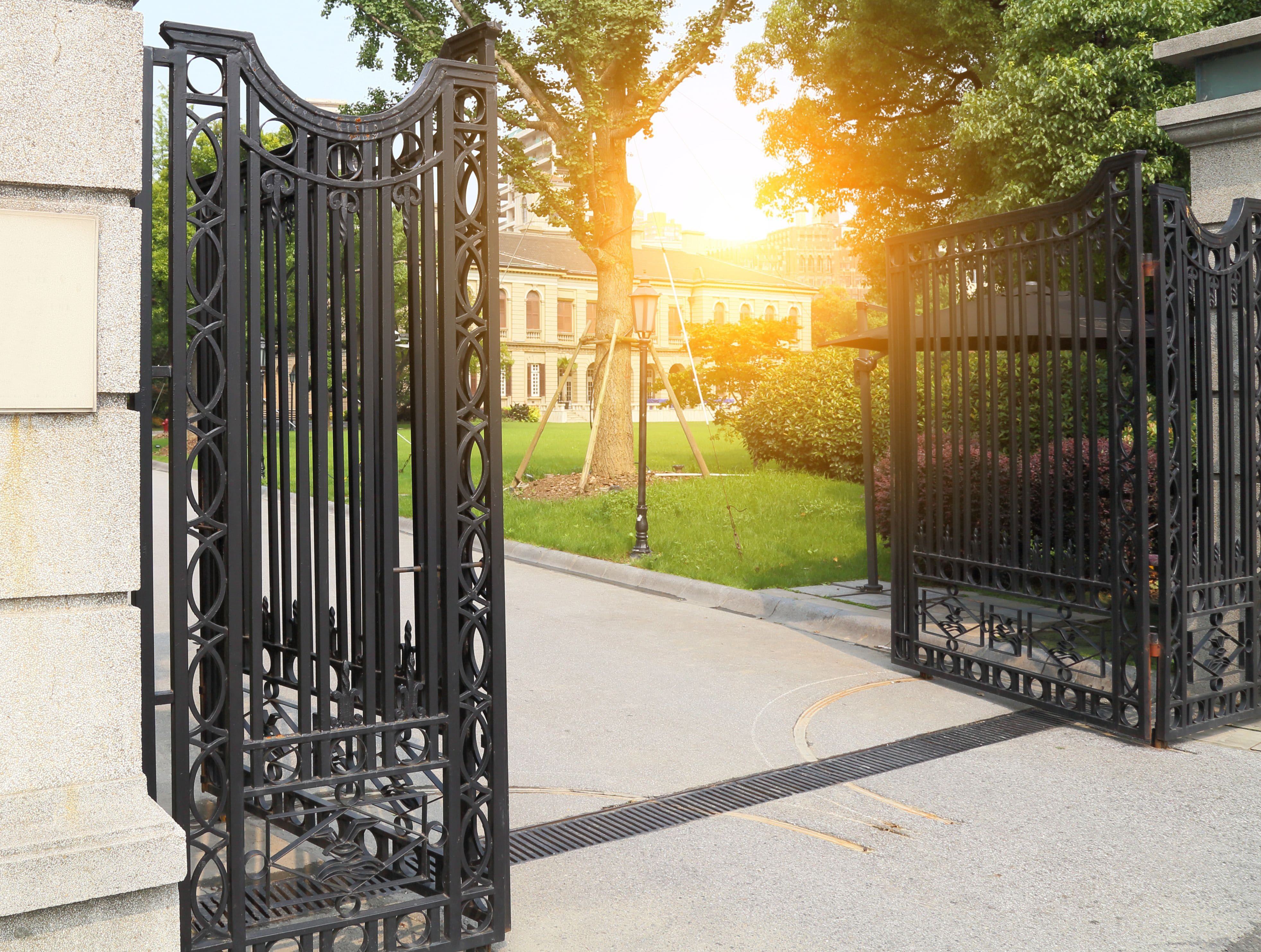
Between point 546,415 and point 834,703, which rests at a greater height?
point 546,415

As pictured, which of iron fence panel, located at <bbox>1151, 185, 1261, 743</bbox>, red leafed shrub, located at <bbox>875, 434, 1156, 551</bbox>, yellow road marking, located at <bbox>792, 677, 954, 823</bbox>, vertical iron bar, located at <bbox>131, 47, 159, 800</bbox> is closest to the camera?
vertical iron bar, located at <bbox>131, 47, 159, 800</bbox>

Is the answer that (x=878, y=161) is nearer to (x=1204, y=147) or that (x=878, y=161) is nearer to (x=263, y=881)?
(x=1204, y=147)

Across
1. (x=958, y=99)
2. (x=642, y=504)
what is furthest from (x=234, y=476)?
(x=958, y=99)

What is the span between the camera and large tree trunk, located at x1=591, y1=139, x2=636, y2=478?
19234 mm

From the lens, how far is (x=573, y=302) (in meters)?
82.6

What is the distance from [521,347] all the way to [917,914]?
77.4 meters

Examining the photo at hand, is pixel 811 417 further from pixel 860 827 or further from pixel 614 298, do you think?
pixel 860 827

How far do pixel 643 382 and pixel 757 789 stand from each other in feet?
28.2

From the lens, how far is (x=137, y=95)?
9.85ft

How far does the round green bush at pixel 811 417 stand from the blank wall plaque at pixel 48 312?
1586 centimetres

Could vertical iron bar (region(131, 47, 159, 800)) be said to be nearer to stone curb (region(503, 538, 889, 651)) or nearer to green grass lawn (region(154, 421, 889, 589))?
stone curb (region(503, 538, 889, 651))

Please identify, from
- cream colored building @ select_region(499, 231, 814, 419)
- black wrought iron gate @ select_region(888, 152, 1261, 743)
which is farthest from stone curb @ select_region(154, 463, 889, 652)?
cream colored building @ select_region(499, 231, 814, 419)

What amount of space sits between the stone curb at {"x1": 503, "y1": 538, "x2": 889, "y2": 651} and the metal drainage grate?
2.13 meters

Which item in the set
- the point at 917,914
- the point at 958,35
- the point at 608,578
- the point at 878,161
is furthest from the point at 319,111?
the point at 878,161
